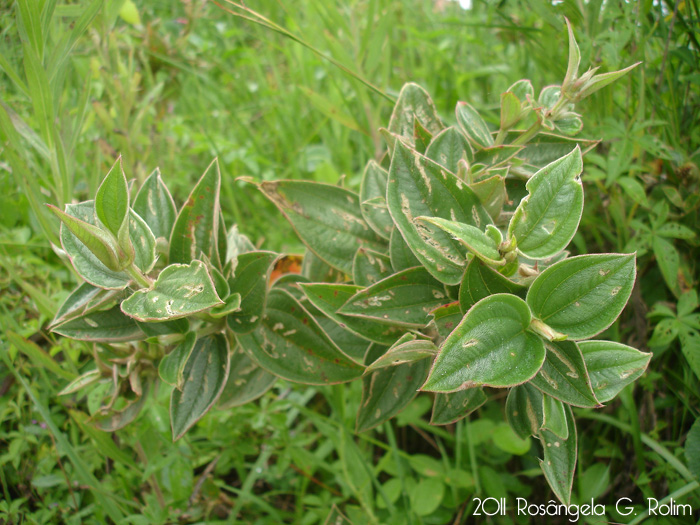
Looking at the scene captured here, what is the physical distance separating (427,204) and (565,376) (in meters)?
0.31

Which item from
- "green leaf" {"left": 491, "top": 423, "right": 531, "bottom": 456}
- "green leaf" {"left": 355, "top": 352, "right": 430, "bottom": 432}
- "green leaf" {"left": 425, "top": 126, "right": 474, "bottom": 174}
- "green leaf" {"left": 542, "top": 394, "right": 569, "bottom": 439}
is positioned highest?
"green leaf" {"left": 425, "top": 126, "right": 474, "bottom": 174}

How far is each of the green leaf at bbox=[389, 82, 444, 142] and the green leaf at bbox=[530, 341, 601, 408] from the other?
0.49m

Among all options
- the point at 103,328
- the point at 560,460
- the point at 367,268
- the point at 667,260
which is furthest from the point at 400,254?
the point at 667,260

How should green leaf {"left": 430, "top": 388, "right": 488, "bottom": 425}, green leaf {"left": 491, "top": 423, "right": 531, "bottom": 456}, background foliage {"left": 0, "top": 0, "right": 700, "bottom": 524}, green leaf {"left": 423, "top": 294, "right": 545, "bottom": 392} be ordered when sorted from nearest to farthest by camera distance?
green leaf {"left": 423, "top": 294, "right": 545, "bottom": 392}
green leaf {"left": 430, "top": 388, "right": 488, "bottom": 425}
background foliage {"left": 0, "top": 0, "right": 700, "bottom": 524}
green leaf {"left": 491, "top": 423, "right": 531, "bottom": 456}

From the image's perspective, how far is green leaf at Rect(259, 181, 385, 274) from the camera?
940 mm

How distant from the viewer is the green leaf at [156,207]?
923 millimetres

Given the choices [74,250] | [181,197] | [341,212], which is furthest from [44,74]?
[181,197]

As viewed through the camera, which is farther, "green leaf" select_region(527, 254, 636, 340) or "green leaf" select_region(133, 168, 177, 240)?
"green leaf" select_region(133, 168, 177, 240)

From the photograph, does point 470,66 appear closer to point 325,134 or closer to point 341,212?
point 325,134

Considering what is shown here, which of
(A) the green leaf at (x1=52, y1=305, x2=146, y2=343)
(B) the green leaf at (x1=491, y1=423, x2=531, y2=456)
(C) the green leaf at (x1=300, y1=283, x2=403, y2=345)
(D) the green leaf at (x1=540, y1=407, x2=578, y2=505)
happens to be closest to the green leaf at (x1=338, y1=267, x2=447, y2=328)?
(C) the green leaf at (x1=300, y1=283, x2=403, y2=345)

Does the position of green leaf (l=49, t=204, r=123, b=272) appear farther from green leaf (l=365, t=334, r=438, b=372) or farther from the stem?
green leaf (l=365, t=334, r=438, b=372)

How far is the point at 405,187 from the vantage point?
75cm

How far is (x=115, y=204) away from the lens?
2.21ft

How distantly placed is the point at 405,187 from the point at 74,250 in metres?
0.51
